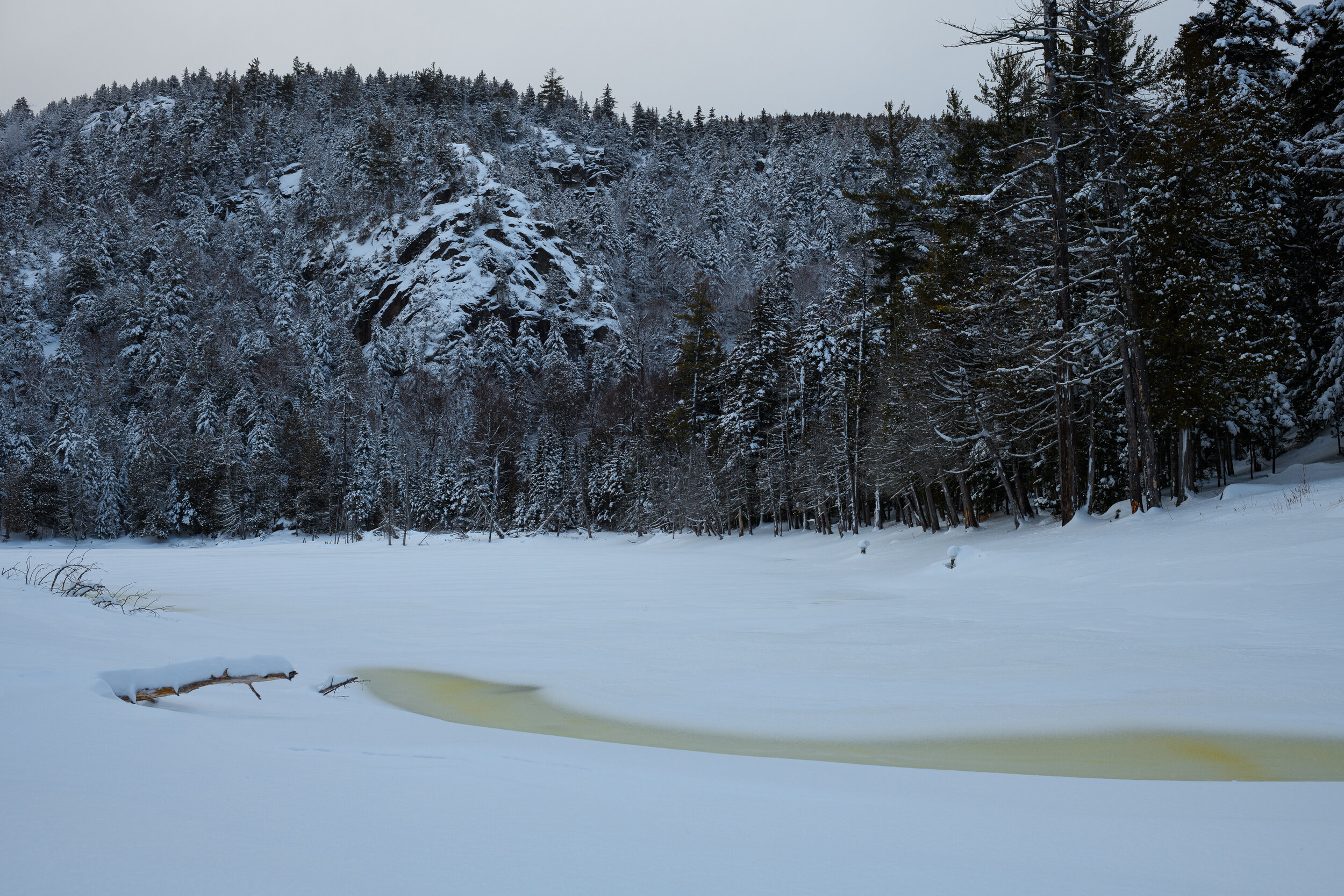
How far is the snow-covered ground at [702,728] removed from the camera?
2.04 meters

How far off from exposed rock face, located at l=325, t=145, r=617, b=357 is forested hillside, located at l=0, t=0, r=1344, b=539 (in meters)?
0.42

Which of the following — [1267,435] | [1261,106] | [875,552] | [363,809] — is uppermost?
[1261,106]

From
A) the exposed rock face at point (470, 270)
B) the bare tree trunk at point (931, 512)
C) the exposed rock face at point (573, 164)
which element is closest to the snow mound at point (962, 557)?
the bare tree trunk at point (931, 512)

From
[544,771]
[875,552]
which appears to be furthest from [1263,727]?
[875,552]

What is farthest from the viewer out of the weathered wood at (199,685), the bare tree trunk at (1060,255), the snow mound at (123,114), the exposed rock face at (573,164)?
the exposed rock face at (573,164)

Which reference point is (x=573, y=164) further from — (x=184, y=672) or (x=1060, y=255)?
(x=184, y=672)

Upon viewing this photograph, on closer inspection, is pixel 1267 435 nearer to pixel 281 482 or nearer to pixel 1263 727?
pixel 1263 727

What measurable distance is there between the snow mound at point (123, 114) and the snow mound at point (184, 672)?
16179 cm

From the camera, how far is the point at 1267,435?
22719 mm

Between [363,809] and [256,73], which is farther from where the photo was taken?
[256,73]

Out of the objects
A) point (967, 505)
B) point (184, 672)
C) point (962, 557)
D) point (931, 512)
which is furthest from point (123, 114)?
point (184, 672)

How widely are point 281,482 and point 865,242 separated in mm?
63260

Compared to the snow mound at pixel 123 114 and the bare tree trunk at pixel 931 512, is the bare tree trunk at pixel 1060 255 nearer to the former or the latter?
the bare tree trunk at pixel 931 512

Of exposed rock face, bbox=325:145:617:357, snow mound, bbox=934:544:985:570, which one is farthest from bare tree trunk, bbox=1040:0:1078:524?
exposed rock face, bbox=325:145:617:357
